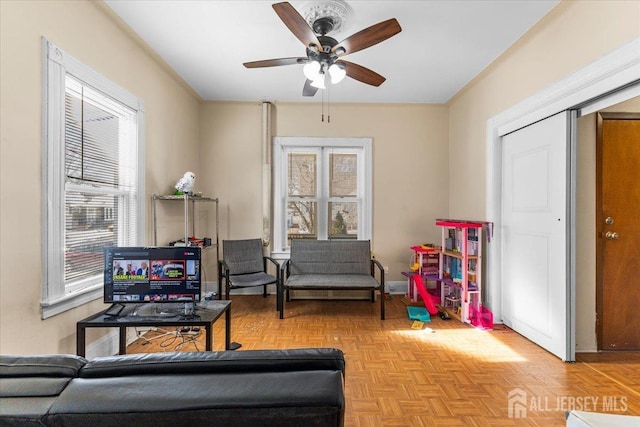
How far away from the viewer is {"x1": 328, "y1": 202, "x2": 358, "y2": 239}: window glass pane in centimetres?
471

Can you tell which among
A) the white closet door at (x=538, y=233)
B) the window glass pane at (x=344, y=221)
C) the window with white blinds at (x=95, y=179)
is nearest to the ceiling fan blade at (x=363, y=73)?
the white closet door at (x=538, y=233)

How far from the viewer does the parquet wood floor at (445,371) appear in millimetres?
1939

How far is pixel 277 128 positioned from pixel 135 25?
2159 mm

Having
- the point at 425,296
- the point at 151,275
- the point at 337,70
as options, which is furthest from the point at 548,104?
the point at 151,275

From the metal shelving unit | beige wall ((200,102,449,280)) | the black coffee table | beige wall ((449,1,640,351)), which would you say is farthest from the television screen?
beige wall ((449,1,640,351))

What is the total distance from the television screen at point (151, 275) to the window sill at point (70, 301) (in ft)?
0.60

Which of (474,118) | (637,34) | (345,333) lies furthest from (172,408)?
(474,118)

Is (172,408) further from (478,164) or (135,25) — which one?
(478,164)

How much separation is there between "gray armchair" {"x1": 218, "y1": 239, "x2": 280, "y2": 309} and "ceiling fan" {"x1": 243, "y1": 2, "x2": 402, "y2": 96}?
93.5 inches

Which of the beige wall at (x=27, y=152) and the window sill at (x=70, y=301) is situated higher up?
the beige wall at (x=27, y=152)

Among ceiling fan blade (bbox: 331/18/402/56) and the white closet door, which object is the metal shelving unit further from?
the white closet door

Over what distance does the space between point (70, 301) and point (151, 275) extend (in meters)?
0.54

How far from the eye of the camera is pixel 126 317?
2160 millimetres

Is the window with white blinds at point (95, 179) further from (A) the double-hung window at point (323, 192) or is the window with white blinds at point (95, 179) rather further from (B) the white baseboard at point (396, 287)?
(B) the white baseboard at point (396, 287)
